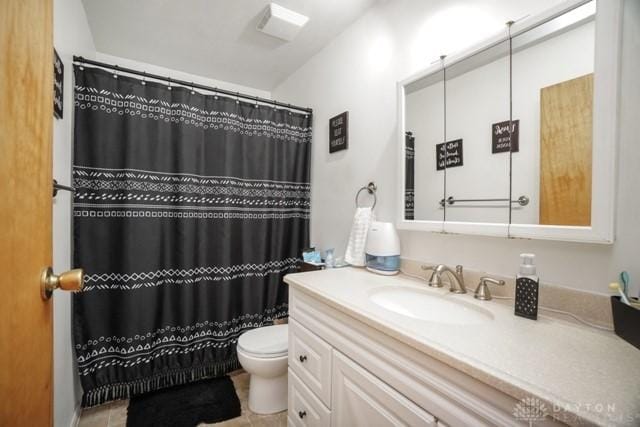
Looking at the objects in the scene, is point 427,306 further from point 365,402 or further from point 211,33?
point 211,33

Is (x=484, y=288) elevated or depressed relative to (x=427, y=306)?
elevated

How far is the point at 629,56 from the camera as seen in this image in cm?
75

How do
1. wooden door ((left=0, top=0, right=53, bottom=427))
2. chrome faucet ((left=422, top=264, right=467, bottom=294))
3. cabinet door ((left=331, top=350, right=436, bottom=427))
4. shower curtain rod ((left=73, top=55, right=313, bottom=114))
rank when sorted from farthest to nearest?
shower curtain rod ((left=73, top=55, right=313, bottom=114)) < chrome faucet ((left=422, top=264, right=467, bottom=294)) < cabinet door ((left=331, top=350, right=436, bottom=427)) < wooden door ((left=0, top=0, right=53, bottom=427))

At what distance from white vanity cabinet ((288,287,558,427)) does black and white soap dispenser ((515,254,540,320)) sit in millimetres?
400

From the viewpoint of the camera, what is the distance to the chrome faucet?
1.10 m

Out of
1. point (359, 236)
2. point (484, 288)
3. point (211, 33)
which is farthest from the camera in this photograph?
point (211, 33)

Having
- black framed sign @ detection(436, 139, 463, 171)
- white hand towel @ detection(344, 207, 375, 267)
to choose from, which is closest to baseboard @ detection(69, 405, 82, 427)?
white hand towel @ detection(344, 207, 375, 267)

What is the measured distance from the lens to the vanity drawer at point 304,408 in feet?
3.45

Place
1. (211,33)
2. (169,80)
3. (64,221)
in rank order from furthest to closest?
(211,33)
(169,80)
(64,221)

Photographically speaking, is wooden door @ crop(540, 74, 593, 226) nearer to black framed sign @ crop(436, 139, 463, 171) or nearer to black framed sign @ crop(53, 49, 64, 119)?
black framed sign @ crop(436, 139, 463, 171)

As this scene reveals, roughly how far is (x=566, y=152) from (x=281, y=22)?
1.62m

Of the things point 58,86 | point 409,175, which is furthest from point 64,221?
point 409,175

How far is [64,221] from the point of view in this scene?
1.34 metres

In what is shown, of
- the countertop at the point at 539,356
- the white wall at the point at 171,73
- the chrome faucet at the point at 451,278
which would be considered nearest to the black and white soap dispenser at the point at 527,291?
the countertop at the point at 539,356
